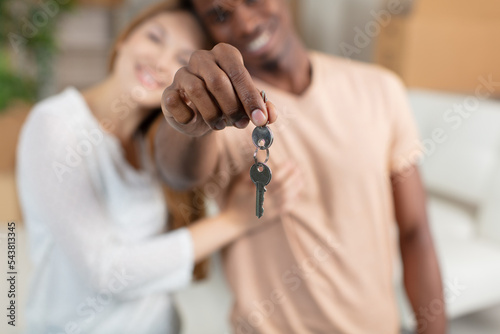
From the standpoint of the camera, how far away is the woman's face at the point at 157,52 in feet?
1.22

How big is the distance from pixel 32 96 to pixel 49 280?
58 centimetres

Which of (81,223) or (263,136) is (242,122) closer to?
(263,136)

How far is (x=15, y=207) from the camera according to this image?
1.38ft

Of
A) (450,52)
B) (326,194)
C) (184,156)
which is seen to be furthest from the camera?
(450,52)

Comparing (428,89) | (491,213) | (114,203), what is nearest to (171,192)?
(114,203)

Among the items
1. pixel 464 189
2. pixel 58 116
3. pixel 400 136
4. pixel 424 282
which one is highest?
pixel 58 116

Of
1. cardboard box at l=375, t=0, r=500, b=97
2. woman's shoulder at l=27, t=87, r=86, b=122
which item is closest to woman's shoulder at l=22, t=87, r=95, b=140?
woman's shoulder at l=27, t=87, r=86, b=122

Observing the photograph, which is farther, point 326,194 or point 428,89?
point 428,89

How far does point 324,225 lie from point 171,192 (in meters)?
0.13

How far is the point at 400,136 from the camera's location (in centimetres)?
45

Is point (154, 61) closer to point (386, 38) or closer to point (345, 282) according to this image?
point (345, 282)

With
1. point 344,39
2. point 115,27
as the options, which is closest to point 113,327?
point 344,39

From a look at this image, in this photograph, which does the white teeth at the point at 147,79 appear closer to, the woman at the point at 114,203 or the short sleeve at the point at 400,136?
the woman at the point at 114,203

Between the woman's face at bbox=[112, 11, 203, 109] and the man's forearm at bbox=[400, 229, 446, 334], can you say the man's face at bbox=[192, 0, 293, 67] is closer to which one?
the woman's face at bbox=[112, 11, 203, 109]
